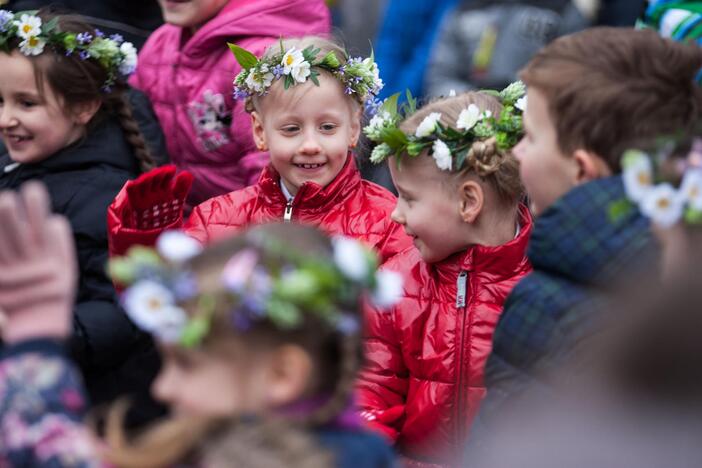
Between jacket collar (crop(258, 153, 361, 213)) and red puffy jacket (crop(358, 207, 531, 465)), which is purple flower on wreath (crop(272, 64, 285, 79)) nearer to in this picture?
jacket collar (crop(258, 153, 361, 213))

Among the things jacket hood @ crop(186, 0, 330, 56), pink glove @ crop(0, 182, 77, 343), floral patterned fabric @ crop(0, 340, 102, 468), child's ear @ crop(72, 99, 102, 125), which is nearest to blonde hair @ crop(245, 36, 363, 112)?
jacket hood @ crop(186, 0, 330, 56)

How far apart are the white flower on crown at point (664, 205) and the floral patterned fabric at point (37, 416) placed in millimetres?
1375

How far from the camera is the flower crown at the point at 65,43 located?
175 inches

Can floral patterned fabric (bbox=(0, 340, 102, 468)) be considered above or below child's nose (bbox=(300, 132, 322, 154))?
above

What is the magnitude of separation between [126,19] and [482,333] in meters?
2.88

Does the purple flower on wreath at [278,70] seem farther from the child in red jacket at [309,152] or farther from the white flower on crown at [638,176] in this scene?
the white flower on crown at [638,176]

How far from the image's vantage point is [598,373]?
2.04 meters

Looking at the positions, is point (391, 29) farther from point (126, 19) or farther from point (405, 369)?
point (405, 369)

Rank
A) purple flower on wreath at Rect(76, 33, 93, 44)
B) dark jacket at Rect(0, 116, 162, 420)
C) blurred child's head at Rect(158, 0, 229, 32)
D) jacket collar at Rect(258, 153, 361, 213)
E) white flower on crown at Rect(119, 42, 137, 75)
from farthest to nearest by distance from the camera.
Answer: blurred child's head at Rect(158, 0, 229, 32) < white flower on crown at Rect(119, 42, 137, 75) < purple flower on wreath at Rect(76, 33, 93, 44) < jacket collar at Rect(258, 153, 361, 213) < dark jacket at Rect(0, 116, 162, 420)

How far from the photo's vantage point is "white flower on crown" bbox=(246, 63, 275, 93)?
4.35 metres

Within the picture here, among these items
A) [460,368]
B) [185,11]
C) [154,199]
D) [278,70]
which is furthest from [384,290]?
[185,11]

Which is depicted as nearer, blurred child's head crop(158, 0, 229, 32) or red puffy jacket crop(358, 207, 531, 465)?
red puffy jacket crop(358, 207, 531, 465)

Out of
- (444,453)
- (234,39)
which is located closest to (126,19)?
(234,39)

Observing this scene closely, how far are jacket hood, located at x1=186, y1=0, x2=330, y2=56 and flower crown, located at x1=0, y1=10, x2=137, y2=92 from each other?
0.38 metres
